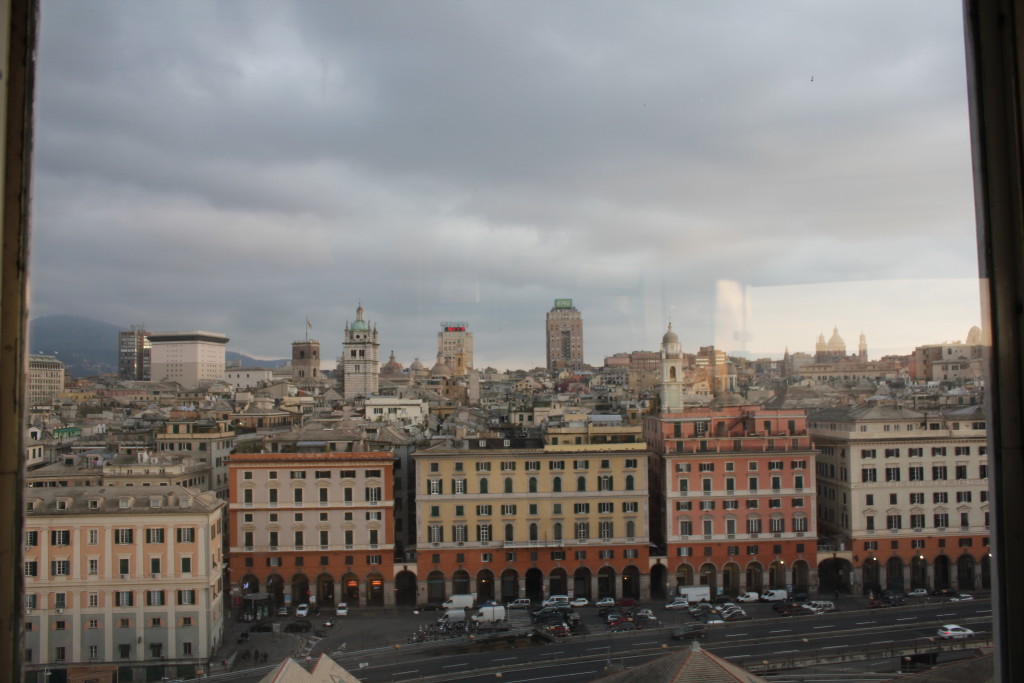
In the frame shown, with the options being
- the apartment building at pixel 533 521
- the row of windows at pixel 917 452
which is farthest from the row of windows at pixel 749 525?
the row of windows at pixel 917 452

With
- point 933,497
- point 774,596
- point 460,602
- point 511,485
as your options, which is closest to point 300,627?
point 460,602

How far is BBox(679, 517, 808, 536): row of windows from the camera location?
8.88 metres

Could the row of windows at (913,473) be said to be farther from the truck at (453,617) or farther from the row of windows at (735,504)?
the truck at (453,617)

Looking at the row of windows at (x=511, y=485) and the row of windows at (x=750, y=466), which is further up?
the row of windows at (x=750, y=466)

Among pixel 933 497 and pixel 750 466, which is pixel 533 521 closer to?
pixel 750 466

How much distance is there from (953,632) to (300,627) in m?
5.56

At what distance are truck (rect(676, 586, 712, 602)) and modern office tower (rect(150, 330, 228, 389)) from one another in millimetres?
5509

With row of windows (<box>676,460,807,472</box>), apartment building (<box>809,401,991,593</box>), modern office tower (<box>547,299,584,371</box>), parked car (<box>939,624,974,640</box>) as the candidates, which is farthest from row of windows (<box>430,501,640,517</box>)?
parked car (<box>939,624,974,640</box>)

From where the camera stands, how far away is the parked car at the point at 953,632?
5.13m

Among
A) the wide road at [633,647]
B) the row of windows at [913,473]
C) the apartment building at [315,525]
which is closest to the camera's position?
the wide road at [633,647]

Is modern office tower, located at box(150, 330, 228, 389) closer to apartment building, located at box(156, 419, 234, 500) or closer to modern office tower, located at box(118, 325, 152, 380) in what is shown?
modern office tower, located at box(118, 325, 152, 380)

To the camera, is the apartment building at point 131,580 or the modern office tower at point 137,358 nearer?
the apartment building at point 131,580

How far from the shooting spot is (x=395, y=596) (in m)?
8.48

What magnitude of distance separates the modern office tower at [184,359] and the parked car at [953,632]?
5973 millimetres
